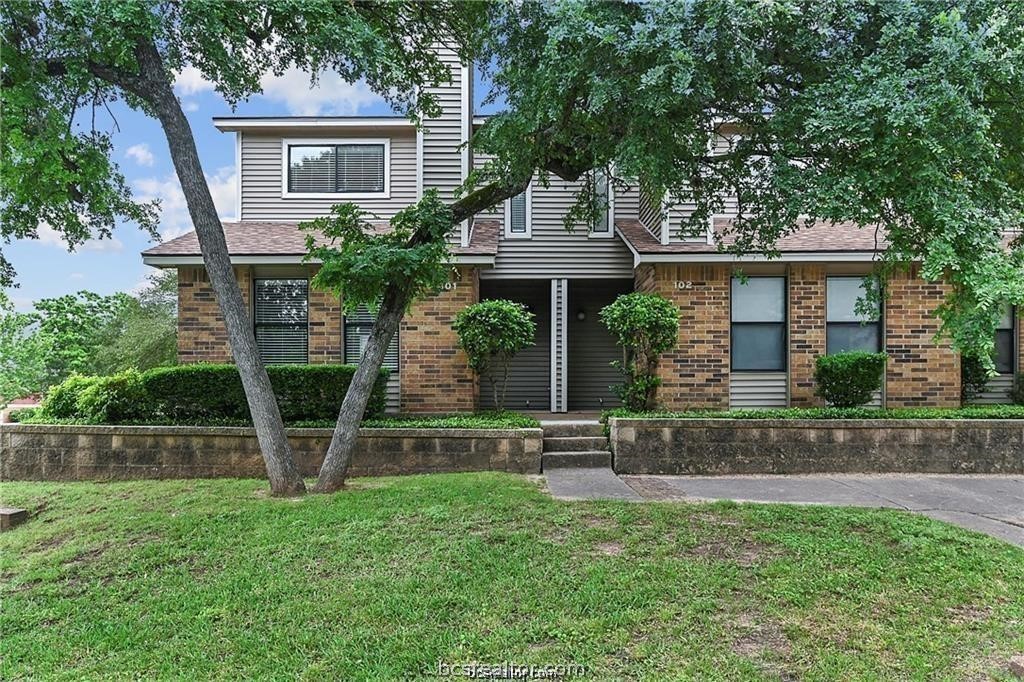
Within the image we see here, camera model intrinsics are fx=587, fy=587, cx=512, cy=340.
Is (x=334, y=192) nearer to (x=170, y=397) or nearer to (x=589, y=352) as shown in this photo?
(x=170, y=397)

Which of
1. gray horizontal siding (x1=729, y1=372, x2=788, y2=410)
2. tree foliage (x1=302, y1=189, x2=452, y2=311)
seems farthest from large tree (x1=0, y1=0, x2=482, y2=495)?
gray horizontal siding (x1=729, y1=372, x2=788, y2=410)

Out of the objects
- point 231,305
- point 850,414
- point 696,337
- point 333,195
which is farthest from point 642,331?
point 333,195

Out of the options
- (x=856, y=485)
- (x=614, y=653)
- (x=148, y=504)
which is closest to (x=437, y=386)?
(x=148, y=504)

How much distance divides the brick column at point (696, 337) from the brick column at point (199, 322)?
6.91 meters

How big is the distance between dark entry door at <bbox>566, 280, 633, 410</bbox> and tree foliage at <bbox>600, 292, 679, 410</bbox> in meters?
3.43

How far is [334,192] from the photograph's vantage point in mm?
10703

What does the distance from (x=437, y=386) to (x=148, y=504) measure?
4.53m

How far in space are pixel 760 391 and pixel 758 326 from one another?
3.48ft

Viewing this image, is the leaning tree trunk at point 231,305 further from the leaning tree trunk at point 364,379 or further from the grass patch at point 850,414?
the grass patch at point 850,414

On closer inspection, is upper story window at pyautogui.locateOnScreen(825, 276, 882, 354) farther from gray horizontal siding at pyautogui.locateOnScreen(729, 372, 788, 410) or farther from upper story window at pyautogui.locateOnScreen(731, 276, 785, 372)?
gray horizontal siding at pyautogui.locateOnScreen(729, 372, 788, 410)

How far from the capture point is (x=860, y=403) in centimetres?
879

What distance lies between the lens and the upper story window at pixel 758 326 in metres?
9.57

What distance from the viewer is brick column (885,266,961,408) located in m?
9.31

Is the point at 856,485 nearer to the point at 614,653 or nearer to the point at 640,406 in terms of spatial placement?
the point at 640,406
